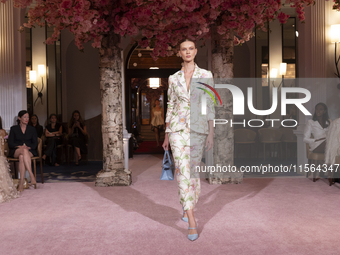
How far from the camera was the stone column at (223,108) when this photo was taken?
209 inches

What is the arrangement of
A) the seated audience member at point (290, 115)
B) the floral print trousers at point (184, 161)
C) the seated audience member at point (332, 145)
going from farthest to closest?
the seated audience member at point (290, 115) < the seated audience member at point (332, 145) < the floral print trousers at point (184, 161)

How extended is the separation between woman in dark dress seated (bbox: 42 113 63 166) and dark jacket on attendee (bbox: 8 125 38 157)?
7.75 feet

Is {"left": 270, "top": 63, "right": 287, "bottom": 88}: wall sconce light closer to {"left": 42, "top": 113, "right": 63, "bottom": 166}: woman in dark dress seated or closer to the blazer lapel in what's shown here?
{"left": 42, "top": 113, "right": 63, "bottom": 166}: woman in dark dress seated

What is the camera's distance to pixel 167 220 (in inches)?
138

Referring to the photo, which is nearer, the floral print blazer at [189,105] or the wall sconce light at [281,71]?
the floral print blazer at [189,105]

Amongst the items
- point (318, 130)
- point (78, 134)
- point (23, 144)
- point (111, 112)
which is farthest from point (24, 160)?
point (318, 130)

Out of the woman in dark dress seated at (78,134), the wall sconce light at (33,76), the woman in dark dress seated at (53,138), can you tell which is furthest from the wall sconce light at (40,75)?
the woman in dark dress seated at (78,134)

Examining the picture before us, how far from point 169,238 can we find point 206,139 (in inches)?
36.0

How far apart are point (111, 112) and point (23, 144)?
1454 millimetres

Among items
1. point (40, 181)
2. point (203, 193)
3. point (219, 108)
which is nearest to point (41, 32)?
point (40, 181)

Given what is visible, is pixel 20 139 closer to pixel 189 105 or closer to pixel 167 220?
pixel 167 220

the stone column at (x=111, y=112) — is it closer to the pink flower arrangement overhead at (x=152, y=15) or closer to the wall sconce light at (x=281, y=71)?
the pink flower arrangement overhead at (x=152, y=15)

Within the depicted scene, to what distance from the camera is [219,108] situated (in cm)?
534

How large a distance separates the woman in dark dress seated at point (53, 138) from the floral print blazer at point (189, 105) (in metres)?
5.55
